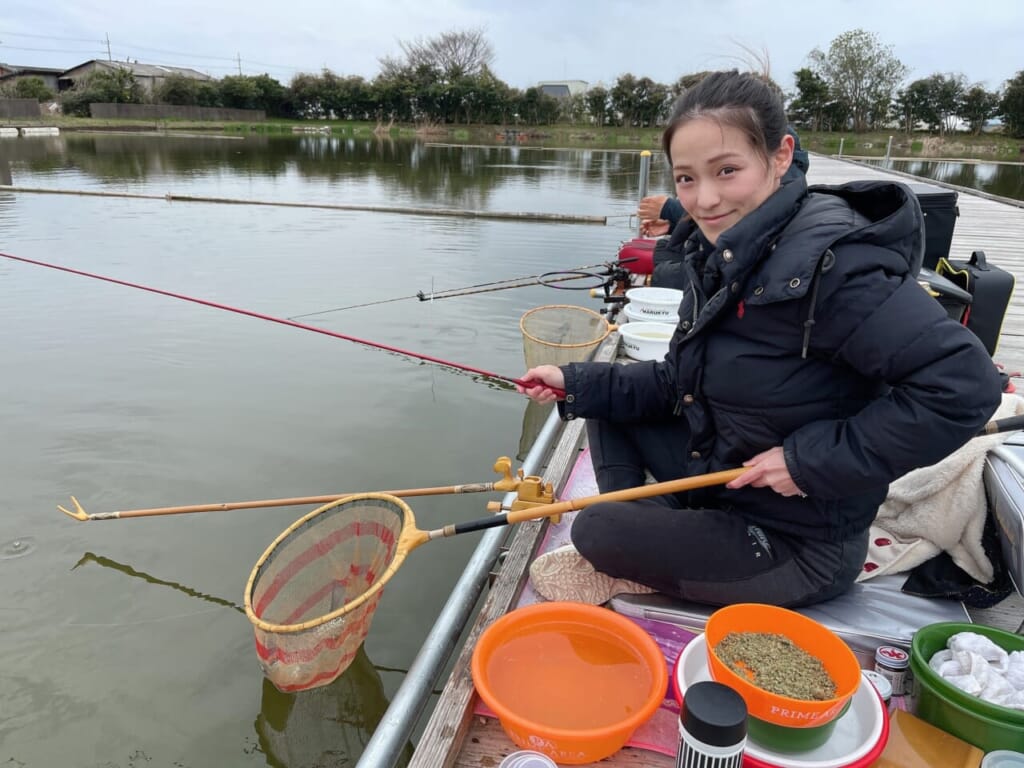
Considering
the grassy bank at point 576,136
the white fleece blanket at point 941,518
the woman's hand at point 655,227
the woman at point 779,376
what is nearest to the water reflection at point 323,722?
the woman at point 779,376

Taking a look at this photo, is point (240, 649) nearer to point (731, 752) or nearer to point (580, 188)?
point (731, 752)

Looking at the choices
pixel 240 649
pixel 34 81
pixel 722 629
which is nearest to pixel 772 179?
pixel 722 629

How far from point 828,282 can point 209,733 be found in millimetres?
2401

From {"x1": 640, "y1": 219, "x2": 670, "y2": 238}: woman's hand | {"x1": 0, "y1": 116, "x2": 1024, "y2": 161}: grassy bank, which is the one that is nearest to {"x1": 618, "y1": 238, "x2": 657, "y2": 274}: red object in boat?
{"x1": 640, "y1": 219, "x2": 670, "y2": 238}: woman's hand

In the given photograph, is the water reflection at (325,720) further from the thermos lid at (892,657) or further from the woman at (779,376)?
the thermos lid at (892,657)

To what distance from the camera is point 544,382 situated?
7.36 feet

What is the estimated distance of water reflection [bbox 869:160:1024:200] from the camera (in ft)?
59.5

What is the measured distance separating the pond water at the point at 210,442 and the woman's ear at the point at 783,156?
2194 mm

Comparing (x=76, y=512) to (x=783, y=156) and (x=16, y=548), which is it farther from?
(x=783, y=156)

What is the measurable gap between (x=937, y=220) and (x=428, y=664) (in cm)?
388

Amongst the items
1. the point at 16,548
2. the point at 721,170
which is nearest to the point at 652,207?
the point at 721,170

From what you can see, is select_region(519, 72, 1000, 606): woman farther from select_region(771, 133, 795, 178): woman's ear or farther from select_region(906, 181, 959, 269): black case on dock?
select_region(906, 181, 959, 269): black case on dock

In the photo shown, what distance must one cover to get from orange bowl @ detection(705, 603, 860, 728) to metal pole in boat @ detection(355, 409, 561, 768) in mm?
780

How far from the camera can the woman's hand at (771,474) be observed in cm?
153
